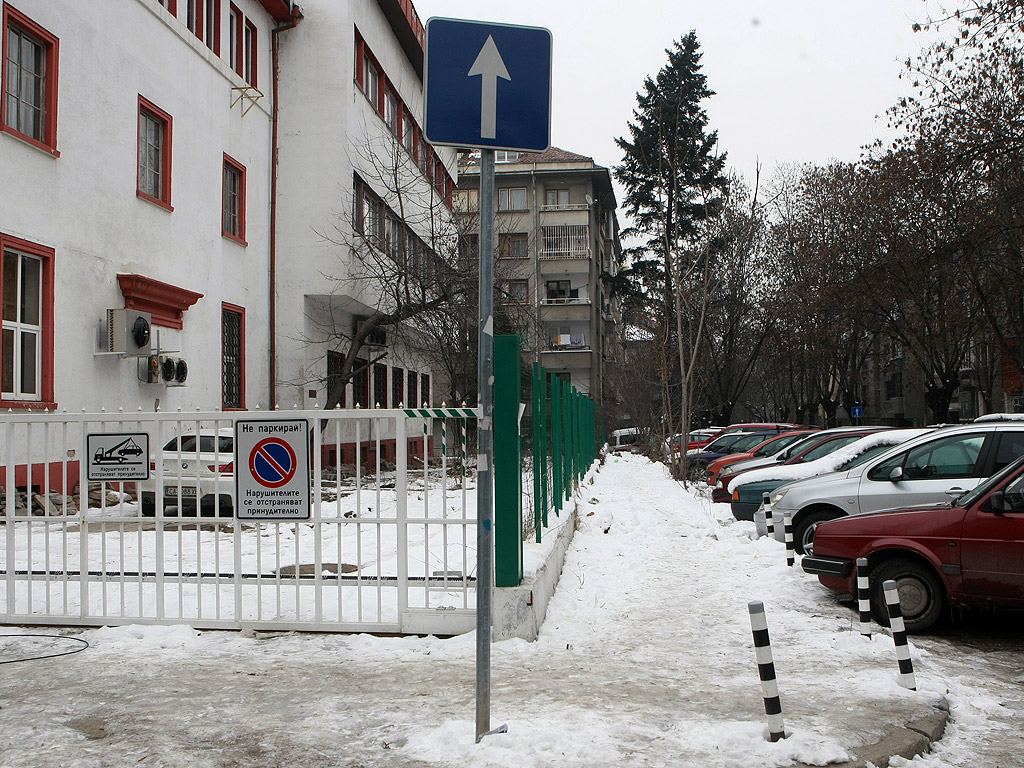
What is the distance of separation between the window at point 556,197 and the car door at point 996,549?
169 ft

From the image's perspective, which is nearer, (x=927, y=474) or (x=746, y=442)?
(x=927, y=474)

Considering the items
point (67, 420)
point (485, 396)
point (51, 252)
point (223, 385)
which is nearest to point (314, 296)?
point (223, 385)

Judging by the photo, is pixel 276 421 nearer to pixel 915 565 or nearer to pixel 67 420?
pixel 67 420

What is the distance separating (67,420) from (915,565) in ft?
22.9

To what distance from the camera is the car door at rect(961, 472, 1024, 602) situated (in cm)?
738

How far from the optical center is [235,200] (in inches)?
872

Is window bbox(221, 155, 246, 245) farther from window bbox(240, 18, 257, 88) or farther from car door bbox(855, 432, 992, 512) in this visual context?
car door bbox(855, 432, 992, 512)

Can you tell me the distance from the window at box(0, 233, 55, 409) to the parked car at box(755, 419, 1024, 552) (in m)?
11.2

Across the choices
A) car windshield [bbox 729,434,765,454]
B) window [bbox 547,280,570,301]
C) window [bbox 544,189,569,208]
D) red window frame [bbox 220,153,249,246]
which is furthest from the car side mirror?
window [bbox 544,189,569,208]

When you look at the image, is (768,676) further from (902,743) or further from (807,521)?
(807,521)

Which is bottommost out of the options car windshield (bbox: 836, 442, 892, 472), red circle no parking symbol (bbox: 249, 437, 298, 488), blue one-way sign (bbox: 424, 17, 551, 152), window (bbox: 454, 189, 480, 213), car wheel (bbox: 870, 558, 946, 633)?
car wheel (bbox: 870, 558, 946, 633)

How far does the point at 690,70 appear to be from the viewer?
43344 millimetres

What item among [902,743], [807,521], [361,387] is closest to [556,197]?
[361,387]

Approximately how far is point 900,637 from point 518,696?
238 centimetres
